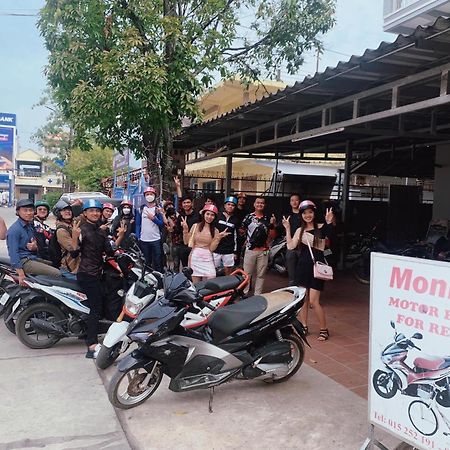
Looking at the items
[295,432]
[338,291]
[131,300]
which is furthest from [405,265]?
[338,291]

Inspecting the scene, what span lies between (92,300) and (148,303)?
1.03 m

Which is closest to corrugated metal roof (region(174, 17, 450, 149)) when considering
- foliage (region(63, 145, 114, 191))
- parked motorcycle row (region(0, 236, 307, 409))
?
parked motorcycle row (region(0, 236, 307, 409))

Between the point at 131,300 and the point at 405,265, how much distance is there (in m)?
2.46

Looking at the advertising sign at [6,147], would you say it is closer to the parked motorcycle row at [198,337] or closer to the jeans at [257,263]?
the jeans at [257,263]

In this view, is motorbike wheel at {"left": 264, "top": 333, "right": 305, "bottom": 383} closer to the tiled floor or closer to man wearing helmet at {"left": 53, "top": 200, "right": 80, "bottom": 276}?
the tiled floor

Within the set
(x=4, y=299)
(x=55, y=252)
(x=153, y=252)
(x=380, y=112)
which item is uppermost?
(x=380, y=112)

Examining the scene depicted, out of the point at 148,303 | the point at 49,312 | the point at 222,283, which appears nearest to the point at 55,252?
the point at 49,312

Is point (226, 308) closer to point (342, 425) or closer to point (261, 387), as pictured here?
point (261, 387)

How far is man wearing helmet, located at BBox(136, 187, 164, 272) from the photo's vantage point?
7668 mm

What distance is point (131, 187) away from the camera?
40.0 feet

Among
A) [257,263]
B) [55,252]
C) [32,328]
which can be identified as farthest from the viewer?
[257,263]

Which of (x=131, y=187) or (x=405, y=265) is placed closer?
(x=405, y=265)

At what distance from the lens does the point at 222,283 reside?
4188 millimetres

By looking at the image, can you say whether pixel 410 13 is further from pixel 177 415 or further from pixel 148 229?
pixel 177 415
